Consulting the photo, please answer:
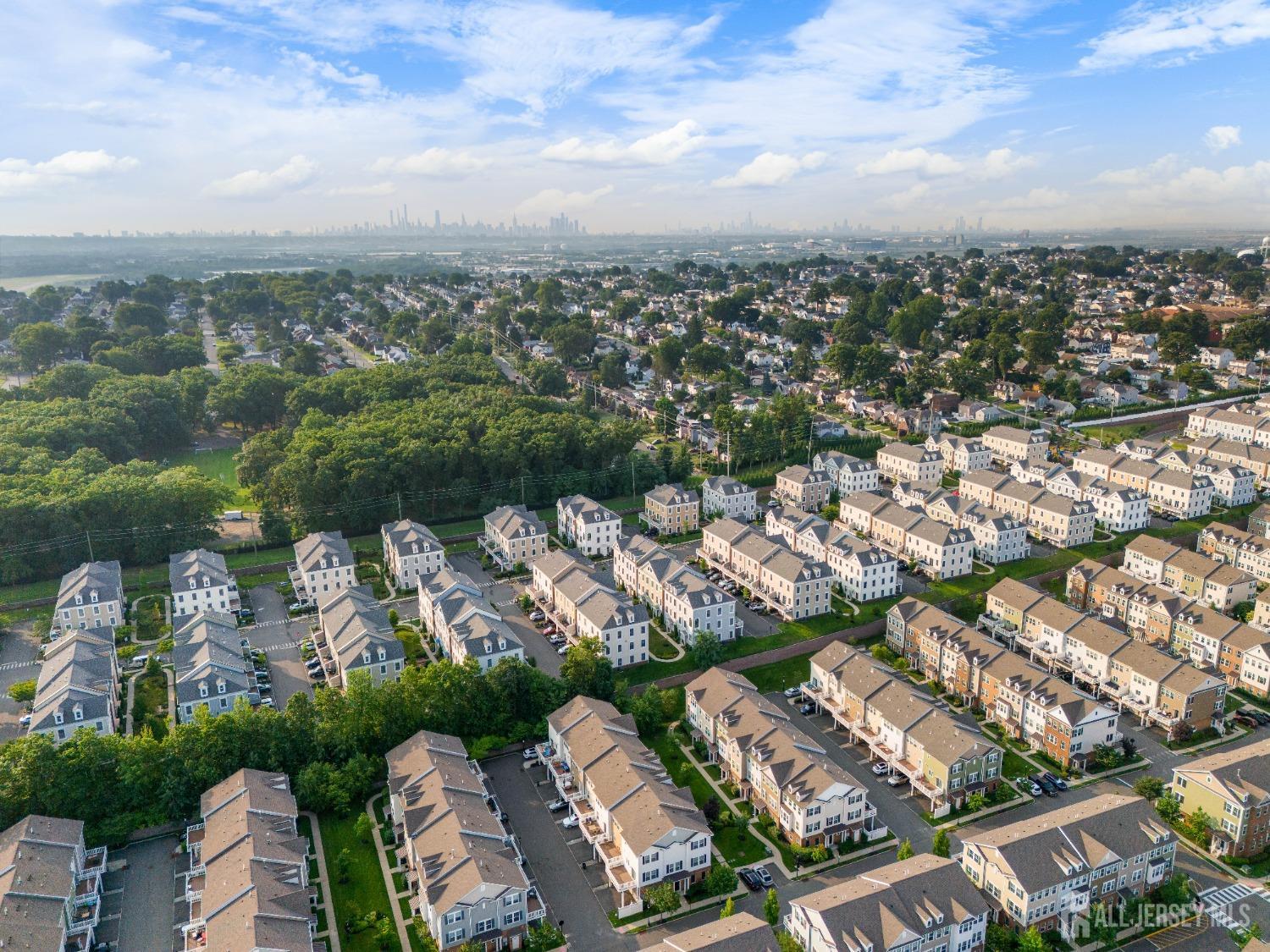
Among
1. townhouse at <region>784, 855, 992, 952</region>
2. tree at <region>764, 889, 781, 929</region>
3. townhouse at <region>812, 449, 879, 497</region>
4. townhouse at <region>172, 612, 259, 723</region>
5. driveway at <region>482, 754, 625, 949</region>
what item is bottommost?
driveway at <region>482, 754, 625, 949</region>

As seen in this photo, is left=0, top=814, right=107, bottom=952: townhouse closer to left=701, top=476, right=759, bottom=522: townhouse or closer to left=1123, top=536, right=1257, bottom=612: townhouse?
left=701, top=476, right=759, bottom=522: townhouse

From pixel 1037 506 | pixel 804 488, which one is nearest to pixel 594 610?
pixel 804 488

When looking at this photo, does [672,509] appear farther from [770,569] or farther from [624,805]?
[624,805]

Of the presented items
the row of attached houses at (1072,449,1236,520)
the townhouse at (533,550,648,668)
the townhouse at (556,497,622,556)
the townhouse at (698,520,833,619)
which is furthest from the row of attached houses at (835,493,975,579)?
the townhouse at (533,550,648,668)

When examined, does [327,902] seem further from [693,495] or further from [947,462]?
[947,462]

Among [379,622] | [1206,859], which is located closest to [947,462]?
[1206,859]

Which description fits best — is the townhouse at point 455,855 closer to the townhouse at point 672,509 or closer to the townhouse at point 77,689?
the townhouse at point 77,689

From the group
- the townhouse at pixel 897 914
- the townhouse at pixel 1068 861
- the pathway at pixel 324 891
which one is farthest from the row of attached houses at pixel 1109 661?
the pathway at pixel 324 891
